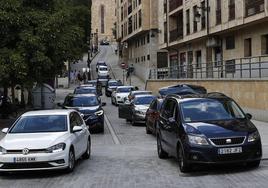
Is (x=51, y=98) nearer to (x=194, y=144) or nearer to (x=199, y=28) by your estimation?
(x=199, y=28)

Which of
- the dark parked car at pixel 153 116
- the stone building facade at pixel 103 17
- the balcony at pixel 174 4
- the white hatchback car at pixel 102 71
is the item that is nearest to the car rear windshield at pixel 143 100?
the dark parked car at pixel 153 116

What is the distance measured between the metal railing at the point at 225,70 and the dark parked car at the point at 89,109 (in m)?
8.28

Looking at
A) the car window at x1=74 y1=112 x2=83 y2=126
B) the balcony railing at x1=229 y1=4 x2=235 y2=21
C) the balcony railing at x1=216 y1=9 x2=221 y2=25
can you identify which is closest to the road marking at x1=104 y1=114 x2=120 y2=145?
the car window at x1=74 y1=112 x2=83 y2=126

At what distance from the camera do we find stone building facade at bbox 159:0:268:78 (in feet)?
111

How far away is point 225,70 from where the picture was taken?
1303 inches

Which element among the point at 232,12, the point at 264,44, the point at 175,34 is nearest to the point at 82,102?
the point at 264,44

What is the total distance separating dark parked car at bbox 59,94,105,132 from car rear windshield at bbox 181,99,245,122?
10.4 metres

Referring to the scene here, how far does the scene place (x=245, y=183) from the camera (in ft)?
34.2

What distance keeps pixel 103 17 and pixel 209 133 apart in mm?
131087

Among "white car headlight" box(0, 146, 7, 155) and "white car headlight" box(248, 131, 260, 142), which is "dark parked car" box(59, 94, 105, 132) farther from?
"white car headlight" box(248, 131, 260, 142)

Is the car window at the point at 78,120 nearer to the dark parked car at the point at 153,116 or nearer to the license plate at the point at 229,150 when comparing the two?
the license plate at the point at 229,150

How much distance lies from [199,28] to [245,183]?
3574cm

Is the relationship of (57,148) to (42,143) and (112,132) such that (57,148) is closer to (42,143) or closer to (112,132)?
(42,143)

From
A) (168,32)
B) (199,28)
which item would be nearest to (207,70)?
(199,28)
